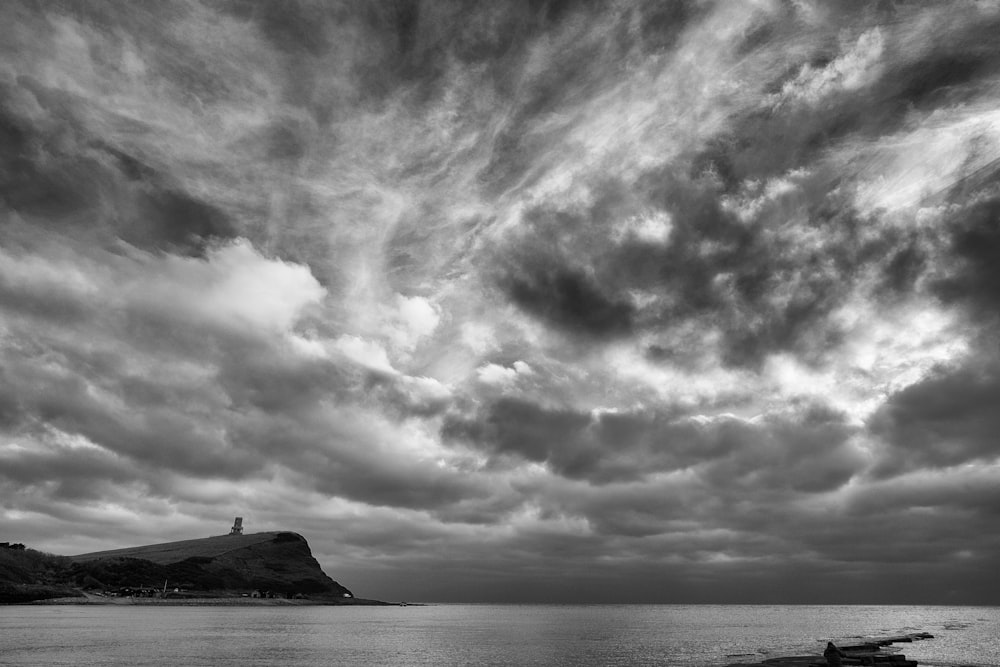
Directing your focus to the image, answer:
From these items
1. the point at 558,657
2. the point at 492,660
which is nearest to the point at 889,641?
the point at 558,657

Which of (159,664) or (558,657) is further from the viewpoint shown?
(558,657)

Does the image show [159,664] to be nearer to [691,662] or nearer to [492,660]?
[492,660]

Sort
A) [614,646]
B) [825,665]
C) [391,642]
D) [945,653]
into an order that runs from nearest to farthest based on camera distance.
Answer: [825,665]
[945,653]
[614,646]
[391,642]

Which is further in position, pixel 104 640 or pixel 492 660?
pixel 104 640

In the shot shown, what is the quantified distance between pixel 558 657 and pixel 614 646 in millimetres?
30616

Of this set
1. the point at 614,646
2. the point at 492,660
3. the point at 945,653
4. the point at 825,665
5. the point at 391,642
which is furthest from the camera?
the point at 391,642

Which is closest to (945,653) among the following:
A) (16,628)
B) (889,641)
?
(889,641)

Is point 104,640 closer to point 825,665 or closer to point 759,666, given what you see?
point 759,666

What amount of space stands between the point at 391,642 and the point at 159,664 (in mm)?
61805

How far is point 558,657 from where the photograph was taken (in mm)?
102625

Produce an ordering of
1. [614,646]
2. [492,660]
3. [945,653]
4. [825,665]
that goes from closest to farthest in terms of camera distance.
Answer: [825,665]
[492,660]
[945,653]
[614,646]

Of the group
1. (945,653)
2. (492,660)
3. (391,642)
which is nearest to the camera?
(492,660)

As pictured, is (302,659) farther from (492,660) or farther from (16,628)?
(16,628)

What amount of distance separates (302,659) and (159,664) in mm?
20221
